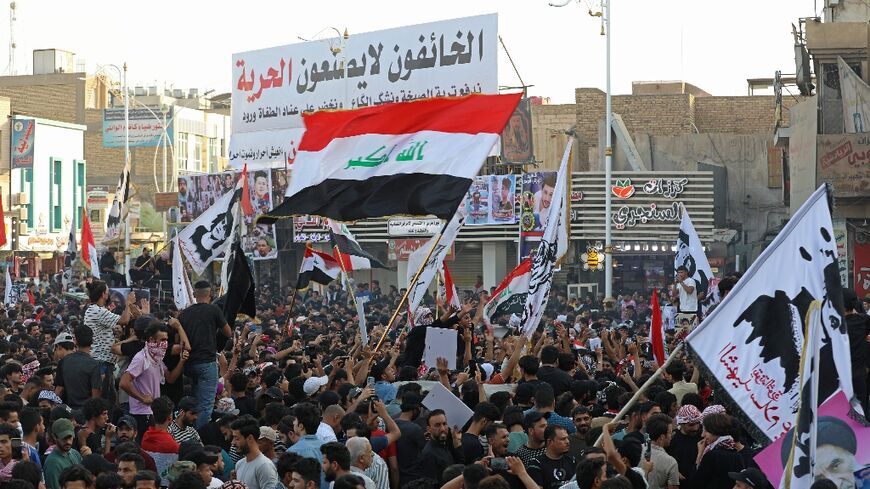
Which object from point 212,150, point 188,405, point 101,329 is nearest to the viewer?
point 188,405

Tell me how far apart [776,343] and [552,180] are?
31.2 m

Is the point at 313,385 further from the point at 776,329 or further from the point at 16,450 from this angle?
the point at 776,329

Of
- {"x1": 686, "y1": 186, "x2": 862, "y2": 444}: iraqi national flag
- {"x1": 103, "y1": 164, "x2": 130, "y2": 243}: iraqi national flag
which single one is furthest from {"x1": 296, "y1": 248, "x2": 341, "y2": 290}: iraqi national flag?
{"x1": 103, "y1": 164, "x2": 130, "y2": 243}: iraqi national flag

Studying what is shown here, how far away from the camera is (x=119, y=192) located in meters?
31.6

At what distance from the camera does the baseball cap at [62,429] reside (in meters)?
8.37

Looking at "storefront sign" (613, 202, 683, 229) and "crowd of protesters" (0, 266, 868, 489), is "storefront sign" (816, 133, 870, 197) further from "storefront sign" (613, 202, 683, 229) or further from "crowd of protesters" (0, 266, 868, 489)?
"crowd of protesters" (0, 266, 868, 489)

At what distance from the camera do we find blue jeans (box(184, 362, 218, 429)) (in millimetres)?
11148

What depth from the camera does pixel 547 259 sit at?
45.2ft

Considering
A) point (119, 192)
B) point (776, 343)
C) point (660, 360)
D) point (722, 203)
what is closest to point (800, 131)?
point (722, 203)

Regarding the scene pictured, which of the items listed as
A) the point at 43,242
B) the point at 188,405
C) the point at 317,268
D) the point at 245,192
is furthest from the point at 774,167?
the point at 188,405

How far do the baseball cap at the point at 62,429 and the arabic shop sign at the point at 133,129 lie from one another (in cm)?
5942

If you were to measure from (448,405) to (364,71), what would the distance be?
36813mm

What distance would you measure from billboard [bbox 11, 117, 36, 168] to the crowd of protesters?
44.8m

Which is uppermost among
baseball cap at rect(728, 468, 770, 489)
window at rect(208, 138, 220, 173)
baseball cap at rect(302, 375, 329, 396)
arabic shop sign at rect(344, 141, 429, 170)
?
window at rect(208, 138, 220, 173)
